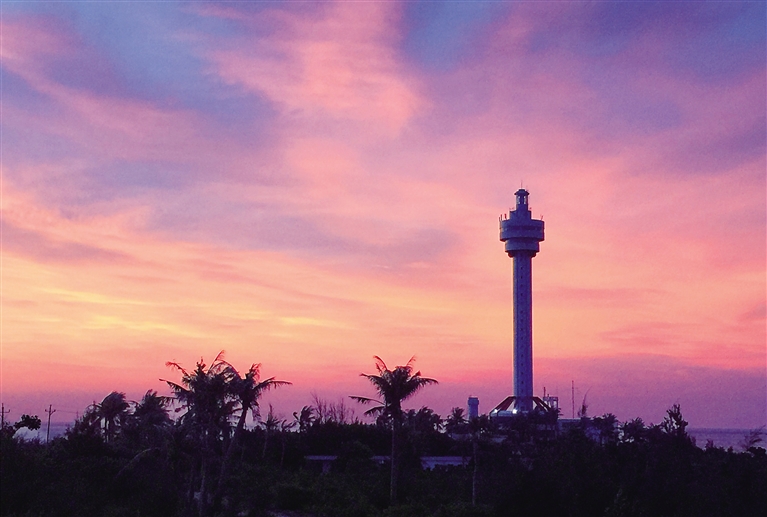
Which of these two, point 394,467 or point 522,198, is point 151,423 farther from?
point 522,198

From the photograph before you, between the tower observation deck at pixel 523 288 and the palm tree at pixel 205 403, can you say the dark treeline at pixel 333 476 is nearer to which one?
the palm tree at pixel 205 403

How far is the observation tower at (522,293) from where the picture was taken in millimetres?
110125

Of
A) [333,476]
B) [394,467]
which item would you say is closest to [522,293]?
[333,476]

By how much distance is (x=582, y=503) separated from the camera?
140 ft

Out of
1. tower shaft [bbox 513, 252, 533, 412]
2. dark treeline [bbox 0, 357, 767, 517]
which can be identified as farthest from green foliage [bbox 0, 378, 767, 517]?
tower shaft [bbox 513, 252, 533, 412]

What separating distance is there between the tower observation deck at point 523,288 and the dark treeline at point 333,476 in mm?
52104

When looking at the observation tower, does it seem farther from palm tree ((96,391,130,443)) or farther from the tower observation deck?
palm tree ((96,391,130,443))

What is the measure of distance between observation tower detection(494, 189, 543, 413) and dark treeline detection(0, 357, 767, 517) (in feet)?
171

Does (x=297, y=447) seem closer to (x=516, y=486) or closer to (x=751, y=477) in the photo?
(x=516, y=486)

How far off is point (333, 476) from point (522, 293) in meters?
62.1

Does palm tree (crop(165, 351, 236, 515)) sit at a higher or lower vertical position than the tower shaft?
lower

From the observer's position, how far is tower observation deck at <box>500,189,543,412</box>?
362 feet

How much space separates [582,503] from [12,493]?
26.1 metres

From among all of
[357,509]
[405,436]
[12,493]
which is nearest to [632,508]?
[357,509]
